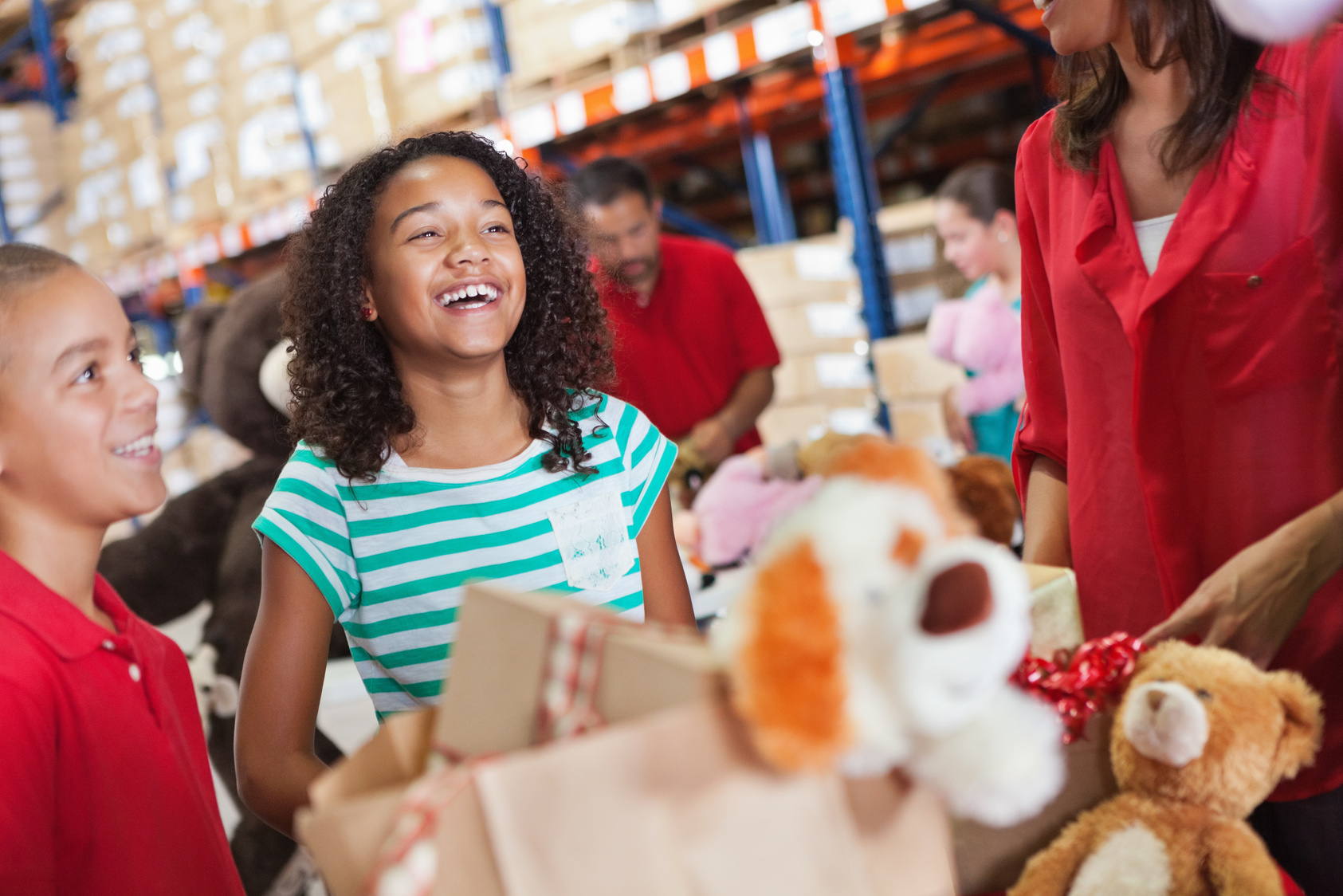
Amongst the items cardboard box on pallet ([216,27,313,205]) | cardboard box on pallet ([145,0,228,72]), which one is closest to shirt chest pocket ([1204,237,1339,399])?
cardboard box on pallet ([216,27,313,205])

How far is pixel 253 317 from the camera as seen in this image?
187 cm

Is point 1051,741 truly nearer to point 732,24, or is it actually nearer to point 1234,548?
point 1234,548

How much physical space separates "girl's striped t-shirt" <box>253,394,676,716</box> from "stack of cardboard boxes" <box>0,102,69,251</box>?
5.91 metres

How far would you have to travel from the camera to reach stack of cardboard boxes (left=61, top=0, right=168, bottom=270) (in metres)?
4.87

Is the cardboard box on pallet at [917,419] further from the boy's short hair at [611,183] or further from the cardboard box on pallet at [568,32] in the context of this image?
the cardboard box on pallet at [568,32]

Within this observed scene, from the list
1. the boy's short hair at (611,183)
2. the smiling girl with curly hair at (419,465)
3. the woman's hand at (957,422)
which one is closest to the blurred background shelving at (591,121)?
the smiling girl with curly hair at (419,465)

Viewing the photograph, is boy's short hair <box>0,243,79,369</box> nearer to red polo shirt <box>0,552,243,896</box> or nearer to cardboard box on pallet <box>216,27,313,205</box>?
red polo shirt <box>0,552,243,896</box>

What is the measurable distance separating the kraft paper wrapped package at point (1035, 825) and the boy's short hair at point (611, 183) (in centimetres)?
167

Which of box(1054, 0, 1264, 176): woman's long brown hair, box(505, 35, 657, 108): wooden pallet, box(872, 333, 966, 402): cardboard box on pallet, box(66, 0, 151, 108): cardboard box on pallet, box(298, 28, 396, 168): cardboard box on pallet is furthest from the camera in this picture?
box(66, 0, 151, 108): cardboard box on pallet

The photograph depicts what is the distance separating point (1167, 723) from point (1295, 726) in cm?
11

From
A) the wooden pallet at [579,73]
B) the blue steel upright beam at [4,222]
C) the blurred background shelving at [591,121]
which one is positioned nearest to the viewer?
the blurred background shelving at [591,121]

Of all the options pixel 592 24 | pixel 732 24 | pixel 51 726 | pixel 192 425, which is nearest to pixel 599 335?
pixel 51 726

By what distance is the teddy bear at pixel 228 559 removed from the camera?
1.61 metres

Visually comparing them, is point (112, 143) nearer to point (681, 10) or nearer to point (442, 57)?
point (442, 57)
